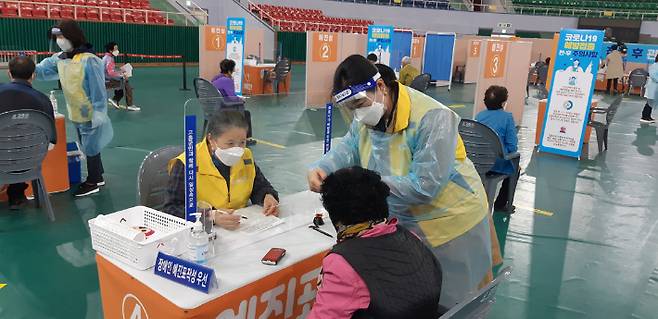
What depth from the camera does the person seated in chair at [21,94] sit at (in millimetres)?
3982

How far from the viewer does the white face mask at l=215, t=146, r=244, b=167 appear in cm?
234

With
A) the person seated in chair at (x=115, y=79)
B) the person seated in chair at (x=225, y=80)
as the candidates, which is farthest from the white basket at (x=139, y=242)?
the person seated in chair at (x=115, y=79)

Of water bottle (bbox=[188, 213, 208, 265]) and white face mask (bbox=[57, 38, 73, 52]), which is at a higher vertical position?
white face mask (bbox=[57, 38, 73, 52])

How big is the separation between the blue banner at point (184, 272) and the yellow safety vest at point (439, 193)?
2.61ft

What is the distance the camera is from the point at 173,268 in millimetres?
1799

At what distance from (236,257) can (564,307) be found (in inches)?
86.5

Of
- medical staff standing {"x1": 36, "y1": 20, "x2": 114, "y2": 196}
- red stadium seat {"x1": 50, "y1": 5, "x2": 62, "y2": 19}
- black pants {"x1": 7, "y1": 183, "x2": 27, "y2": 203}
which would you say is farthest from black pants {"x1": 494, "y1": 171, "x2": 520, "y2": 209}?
red stadium seat {"x1": 50, "y1": 5, "x2": 62, "y2": 19}

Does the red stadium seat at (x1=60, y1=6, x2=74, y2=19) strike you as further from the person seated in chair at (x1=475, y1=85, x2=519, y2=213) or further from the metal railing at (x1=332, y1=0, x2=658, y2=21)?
the person seated in chair at (x1=475, y1=85, x2=519, y2=213)

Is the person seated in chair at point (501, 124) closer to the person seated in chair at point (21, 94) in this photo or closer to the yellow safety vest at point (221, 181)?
the yellow safety vest at point (221, 181)

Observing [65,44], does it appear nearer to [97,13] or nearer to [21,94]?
[21,94]

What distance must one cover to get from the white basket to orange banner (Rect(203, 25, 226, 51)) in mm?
9475

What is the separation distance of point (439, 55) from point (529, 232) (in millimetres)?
11996

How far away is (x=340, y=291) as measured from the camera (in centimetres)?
146

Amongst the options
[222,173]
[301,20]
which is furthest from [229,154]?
[301,20]
